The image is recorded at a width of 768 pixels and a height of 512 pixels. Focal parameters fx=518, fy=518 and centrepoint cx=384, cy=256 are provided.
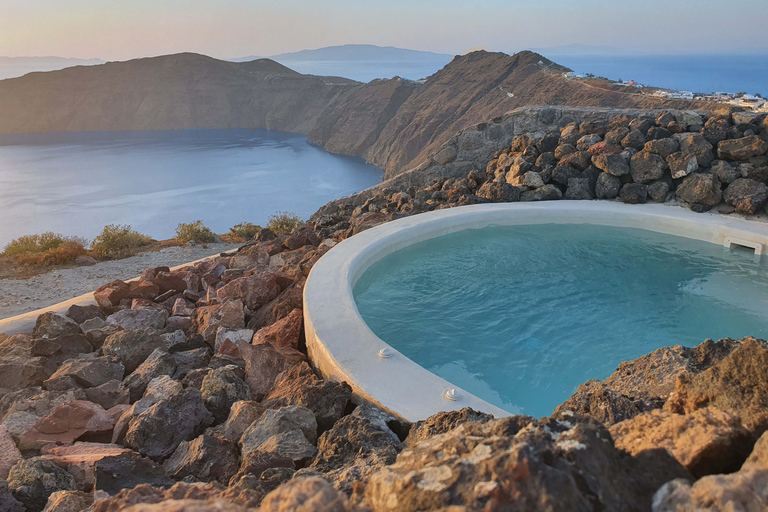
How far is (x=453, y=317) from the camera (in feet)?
17.2

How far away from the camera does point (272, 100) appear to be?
77.6 m

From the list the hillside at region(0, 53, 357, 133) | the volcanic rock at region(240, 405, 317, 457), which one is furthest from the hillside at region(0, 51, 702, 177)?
the volcanic rock at region(240, 405, 317, 457)

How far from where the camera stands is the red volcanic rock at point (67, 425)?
3.15 m

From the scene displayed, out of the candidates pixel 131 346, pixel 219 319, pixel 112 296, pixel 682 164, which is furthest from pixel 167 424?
pixel 682 164

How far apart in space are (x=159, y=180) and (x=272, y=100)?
40.4 meters

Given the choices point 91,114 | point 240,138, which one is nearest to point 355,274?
point 240,138

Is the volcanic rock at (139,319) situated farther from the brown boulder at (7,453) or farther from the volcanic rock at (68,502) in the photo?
the volcanic rock at (68,502)

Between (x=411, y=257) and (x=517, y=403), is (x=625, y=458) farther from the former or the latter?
(x=411, y=257)

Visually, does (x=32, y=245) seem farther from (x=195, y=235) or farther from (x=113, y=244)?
(x=195, y=235)

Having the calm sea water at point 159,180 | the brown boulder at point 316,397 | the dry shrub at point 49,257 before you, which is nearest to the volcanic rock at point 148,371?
the brown boulder at point 316,397

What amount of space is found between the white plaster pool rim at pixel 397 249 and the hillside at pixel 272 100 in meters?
37.7

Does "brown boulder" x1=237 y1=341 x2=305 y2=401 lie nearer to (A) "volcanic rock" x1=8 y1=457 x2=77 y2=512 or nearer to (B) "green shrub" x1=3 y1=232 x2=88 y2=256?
(A) "volcanic rock" x1=8 y1=457 x2=77 y2=512

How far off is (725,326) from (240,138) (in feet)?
222

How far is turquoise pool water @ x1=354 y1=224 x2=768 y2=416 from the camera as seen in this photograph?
4.48 m
